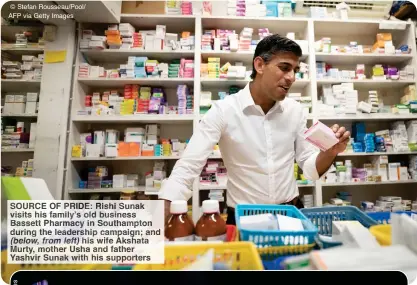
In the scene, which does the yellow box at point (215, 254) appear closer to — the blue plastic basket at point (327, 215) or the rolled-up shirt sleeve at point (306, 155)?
the blue plastic basket at point (327, 215)

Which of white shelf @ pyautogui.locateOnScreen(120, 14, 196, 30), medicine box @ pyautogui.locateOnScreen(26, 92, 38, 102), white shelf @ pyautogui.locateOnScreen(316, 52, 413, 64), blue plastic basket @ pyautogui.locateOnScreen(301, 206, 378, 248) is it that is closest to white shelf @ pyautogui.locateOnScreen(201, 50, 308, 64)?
white shelf @ pyautogui.locateOnScreen(316, 52, 413, 64)

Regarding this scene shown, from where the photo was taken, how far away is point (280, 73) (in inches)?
45.8

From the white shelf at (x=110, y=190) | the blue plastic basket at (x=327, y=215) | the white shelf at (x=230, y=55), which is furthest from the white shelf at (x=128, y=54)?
the blue plastic basket at (x=327, y=215)

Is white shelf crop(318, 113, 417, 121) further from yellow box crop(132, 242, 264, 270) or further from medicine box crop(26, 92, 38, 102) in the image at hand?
medicine box crop(26, 92, 38, 102)

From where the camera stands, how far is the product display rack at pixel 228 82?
8.23 feet

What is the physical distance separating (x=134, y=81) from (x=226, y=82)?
0.97 metres

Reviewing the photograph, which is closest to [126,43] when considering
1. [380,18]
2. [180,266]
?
[180,266]

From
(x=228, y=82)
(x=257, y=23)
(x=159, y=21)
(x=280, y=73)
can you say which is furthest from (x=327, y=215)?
(x=159, y=21)

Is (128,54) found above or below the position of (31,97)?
above

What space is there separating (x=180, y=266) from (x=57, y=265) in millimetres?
292

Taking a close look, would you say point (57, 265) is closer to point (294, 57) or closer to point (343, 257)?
point (343, 257)

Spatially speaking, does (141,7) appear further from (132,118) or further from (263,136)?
(263,136)

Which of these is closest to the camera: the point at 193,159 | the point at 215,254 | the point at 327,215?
the point at 215,254

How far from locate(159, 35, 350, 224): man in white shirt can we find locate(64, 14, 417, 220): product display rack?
124 centimetres
